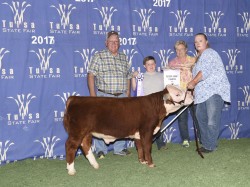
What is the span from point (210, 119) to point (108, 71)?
153cm

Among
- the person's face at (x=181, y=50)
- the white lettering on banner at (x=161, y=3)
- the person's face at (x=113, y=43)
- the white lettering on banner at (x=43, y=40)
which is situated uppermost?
the white lettering on banner at (x=161, y=3)

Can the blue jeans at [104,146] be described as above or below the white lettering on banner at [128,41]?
below

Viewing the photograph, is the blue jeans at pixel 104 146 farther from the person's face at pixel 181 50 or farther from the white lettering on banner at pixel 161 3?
the white lettering on banner at pixel 161 3

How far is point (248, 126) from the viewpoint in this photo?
6742mm

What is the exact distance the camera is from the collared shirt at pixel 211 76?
4977mm

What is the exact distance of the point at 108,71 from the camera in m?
5.21

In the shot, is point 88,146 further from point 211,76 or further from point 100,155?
point 211,76

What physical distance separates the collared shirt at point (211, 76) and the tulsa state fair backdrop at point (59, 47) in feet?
3.81

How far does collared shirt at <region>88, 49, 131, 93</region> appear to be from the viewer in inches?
205

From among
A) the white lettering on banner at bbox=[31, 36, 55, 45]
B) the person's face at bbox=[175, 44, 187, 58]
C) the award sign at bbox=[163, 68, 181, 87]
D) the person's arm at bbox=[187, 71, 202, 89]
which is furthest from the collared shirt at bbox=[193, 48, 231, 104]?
the white lettering on banner at bbox=[31, 36, 55, 45]

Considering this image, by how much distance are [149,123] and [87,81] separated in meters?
1.18

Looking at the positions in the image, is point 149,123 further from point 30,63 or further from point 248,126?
point 248,126

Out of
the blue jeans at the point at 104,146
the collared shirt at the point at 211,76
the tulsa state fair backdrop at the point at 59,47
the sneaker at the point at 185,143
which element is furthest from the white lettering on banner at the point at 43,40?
the sneaker at the point at 185,143

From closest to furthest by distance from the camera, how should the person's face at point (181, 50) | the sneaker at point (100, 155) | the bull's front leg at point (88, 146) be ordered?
the bull's front leg at point (88, 146) → the sneaker at point (100, 155) → the person's face at point (181, 50)
